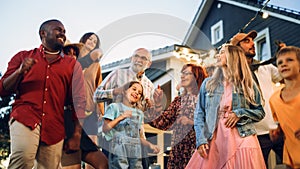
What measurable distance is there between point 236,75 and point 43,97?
4.53 feet

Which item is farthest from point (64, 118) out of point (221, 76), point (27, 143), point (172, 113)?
point (221, 76)

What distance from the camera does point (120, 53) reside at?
2832 millimetres

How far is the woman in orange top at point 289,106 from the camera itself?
2.46m

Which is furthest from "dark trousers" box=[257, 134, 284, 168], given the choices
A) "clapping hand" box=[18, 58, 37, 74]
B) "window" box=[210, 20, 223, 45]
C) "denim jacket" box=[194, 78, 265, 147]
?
"window" box=[210, 20, 223, 45]

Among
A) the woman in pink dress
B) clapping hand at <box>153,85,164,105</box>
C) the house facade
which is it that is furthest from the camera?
the house facade

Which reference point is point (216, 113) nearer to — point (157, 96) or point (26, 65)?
point (157, 96)

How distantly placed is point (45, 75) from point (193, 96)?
4.28ft

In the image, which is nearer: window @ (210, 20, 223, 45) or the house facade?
the house facade

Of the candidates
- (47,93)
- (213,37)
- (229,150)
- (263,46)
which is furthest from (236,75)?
(213,37)

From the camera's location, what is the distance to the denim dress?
257 centimetres

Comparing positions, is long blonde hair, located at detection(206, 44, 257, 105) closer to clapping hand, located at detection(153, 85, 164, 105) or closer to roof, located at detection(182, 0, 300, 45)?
clapping hand, located at detection(153, 85, 164, 105)

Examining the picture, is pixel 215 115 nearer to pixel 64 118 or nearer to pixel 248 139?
pixel 248 139

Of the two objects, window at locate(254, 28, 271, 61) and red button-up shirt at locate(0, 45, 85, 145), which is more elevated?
window at locate(254, 28, 271, 61)

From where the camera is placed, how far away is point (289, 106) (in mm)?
2549
